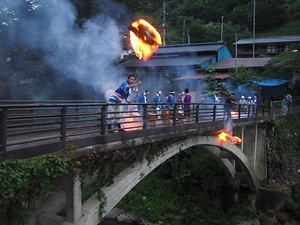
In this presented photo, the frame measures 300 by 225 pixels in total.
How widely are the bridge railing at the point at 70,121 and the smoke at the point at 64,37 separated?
Result: 3.85m

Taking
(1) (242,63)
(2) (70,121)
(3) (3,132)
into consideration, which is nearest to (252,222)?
(2) (70,121)

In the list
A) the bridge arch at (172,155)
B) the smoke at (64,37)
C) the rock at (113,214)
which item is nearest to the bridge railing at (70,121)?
the bridge arch at (172,155)

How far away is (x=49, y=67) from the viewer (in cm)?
1455

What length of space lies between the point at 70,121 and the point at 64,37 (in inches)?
349

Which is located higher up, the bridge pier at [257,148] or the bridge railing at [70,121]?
the bridge railing at [70,121]

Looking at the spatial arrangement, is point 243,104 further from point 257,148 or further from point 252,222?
point 252,222

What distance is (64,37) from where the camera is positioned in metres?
13.5

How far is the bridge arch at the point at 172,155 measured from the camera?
22.3ft

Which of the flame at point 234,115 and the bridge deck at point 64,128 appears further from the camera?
the flame at point 234,115

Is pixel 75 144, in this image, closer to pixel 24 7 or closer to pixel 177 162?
pixel 24 7

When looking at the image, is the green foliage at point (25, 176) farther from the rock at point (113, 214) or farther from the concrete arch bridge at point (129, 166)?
the rock at point (113, 214)

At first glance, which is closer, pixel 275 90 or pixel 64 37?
pixel 64 37

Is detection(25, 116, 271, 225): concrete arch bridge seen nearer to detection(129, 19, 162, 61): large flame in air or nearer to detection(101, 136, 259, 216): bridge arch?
detection(101, 136, 259, 216): bridge arch

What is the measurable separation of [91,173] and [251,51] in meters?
37.2
